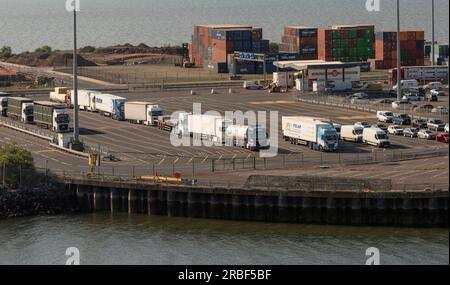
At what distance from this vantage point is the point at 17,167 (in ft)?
253

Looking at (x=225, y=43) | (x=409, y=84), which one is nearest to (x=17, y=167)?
(x=409, y=84)

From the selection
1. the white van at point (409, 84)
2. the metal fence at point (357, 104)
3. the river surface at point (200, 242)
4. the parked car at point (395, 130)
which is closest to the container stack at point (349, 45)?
the white van at point (409, 84)

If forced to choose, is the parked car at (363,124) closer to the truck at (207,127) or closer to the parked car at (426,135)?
the parked car at (426,135)

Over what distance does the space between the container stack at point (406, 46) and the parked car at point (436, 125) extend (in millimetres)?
55122

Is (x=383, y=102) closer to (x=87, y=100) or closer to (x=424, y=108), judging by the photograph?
(x=424, y=108)

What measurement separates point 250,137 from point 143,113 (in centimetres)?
1816

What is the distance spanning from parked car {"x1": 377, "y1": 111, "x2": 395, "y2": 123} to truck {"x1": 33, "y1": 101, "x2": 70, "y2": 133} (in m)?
27.5

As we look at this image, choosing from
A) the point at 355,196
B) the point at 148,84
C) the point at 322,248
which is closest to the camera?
the point at 322,248

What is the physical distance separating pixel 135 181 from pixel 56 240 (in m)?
9.69

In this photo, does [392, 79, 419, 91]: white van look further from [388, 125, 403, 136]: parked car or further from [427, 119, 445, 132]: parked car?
[388, 125, 403, 136]: parked car

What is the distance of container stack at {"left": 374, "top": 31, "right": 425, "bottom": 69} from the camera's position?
15125 cm
